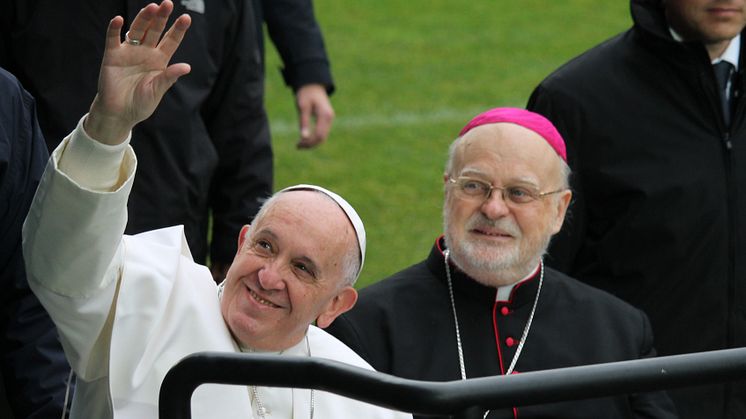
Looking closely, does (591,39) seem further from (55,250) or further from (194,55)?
(55,250)

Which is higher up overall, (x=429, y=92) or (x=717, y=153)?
(x=717, y=153)

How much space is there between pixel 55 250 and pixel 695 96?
8.82 ft

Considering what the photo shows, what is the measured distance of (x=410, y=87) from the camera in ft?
41.3

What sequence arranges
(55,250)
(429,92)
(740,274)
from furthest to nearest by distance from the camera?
(429,92), (740,274), (55,250)

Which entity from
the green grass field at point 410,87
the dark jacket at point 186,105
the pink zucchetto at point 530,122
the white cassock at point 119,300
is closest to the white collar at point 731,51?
the pink zucchetto at point 530,122

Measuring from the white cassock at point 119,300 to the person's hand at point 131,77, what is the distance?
40 millimetres

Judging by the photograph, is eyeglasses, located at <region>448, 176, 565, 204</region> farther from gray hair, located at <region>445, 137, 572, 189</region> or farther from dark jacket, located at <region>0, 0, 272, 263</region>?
dark jacket, located at <region>0, 0, 272, 263</region>

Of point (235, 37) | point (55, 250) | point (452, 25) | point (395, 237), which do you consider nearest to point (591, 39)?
point (452, 25)

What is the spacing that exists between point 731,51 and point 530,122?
0.95 metres

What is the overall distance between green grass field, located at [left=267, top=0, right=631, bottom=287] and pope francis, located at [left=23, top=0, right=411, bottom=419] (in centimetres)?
507

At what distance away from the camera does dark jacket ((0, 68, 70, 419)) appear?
11.5 ft

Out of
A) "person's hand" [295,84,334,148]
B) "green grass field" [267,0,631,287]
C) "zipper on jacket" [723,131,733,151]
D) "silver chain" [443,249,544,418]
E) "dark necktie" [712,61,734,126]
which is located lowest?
"green grass field" [267,0,631,287]

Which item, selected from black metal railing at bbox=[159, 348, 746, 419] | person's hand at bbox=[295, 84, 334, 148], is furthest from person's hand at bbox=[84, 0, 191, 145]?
person's hand at bbox=[295, 84, 334, 148]

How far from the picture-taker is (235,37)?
213 inches
